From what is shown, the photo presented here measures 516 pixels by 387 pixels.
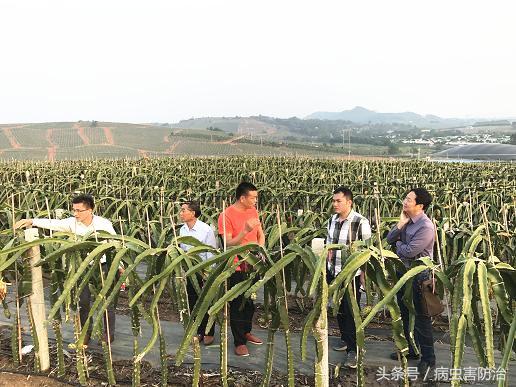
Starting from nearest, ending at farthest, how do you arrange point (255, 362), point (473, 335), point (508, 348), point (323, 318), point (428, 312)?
point (508, 348) < point (473, 335) < point (323, 318) < point (428, 312) < point (255, 362)

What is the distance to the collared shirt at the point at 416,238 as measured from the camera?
348cm

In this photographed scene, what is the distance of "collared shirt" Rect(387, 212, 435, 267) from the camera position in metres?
3.48

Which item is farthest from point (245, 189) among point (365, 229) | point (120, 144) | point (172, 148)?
point (120, 144)

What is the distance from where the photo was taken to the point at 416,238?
3508 mm

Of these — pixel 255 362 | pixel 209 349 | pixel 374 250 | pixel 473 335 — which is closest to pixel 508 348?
pixel 473 335

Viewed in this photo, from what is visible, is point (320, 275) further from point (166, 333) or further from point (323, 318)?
point (166, 333)

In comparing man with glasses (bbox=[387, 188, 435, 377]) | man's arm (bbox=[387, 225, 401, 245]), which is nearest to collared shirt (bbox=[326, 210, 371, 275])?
man's arm (bbox=[387, 225, 401, 245])

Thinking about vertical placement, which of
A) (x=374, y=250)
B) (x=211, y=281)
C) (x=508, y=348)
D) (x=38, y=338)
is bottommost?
(x=38, y=338)

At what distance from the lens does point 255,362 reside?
3.82m

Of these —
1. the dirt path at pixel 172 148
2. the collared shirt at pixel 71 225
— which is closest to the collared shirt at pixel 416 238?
the collared shirt at pixel 71 225

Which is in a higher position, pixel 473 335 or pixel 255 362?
pixel 473 335

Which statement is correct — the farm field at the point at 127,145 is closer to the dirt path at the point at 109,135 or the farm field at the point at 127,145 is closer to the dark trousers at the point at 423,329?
the dirt path at the point at 109,135

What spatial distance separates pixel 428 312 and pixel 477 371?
74cm

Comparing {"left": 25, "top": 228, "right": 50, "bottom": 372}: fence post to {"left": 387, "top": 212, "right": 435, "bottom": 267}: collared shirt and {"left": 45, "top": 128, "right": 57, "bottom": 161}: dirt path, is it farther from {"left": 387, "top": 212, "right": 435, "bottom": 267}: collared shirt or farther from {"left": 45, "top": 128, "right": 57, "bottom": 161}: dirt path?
{"left": 45, "top": 128, "right": 57, "bottom": 161}: dirt path
